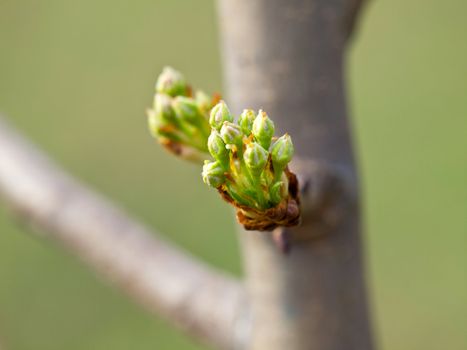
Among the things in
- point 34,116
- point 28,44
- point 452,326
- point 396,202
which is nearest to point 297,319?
point 452,326

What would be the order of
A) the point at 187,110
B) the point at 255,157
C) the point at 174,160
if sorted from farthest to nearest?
the point at 174,160 < the point at 187,110 < the point at 255,157

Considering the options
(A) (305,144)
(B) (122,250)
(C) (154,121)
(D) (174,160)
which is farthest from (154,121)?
(D) (174,160)

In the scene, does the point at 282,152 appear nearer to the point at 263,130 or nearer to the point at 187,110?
the point at 263,130

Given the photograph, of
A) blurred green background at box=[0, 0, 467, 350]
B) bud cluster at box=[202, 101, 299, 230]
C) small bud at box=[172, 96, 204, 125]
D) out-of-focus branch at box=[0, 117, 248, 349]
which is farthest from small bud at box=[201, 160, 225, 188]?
blurred green background at box=[0, 0, 467, 350]

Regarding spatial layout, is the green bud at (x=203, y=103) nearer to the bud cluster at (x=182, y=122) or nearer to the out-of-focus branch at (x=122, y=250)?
the bud cluster at (x=182, y=122)

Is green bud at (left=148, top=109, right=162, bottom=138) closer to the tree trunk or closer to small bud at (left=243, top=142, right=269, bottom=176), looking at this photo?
the tree trunk
